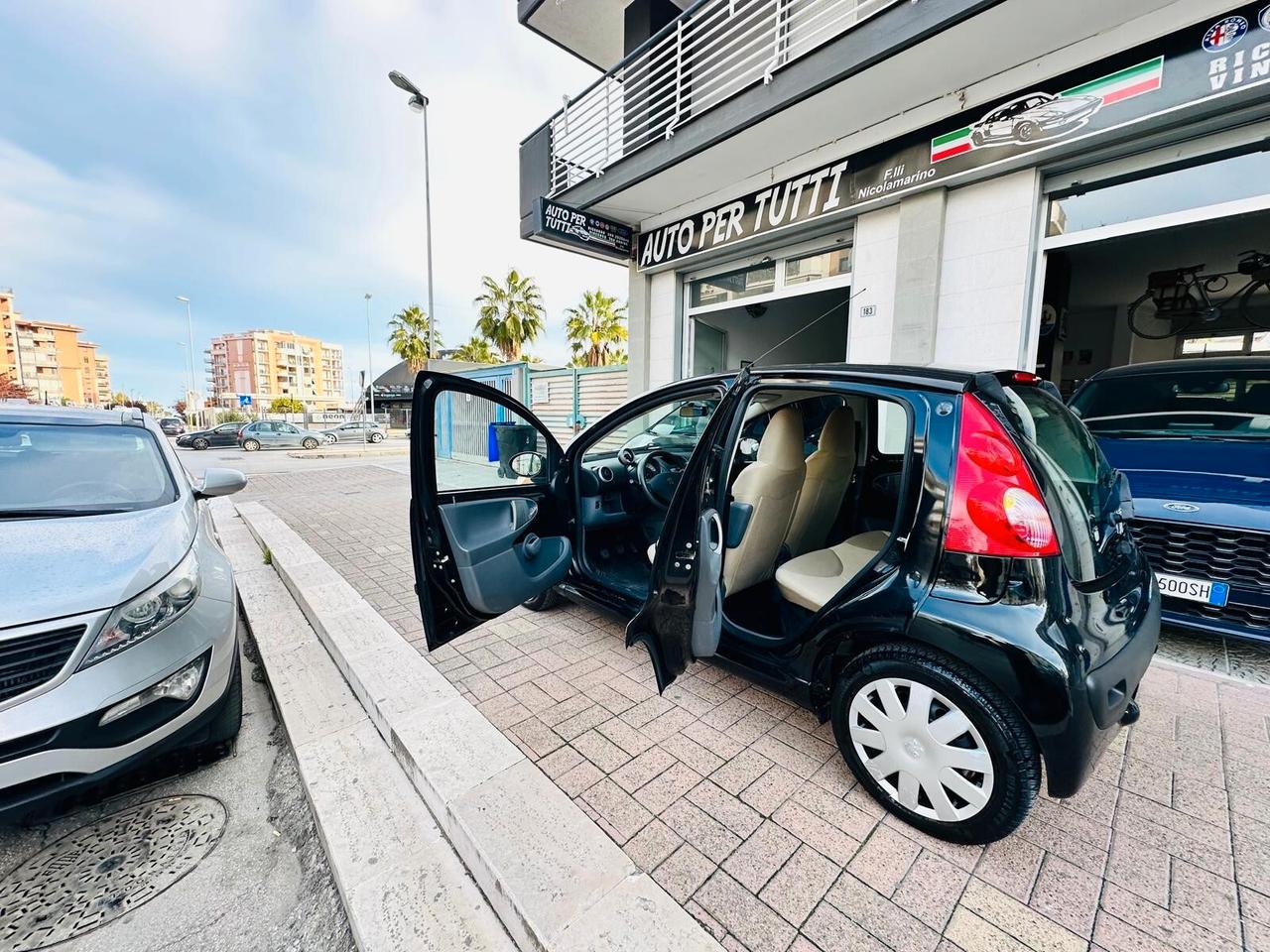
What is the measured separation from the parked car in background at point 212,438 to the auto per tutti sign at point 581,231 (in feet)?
75.9

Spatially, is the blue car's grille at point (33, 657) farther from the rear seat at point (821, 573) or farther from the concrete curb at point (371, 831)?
the rear seat at point (821, 573)

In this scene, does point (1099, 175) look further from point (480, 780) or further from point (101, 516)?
point (101, 516)

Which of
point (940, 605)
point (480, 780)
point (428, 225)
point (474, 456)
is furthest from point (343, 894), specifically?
point (428, 225)

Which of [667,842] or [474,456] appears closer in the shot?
[667,842]

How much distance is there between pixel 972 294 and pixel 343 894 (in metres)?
5.87

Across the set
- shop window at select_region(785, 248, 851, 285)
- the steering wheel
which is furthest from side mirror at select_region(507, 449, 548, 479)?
shop window at select_region(785, 248, 851, 285)

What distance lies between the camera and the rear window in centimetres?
154

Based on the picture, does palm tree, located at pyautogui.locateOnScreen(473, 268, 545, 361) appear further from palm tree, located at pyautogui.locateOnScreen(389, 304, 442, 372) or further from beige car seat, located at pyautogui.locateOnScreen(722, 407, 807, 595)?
beige car seat, located at pyautogui.locateOnScreen(722, 407, 807, 595)

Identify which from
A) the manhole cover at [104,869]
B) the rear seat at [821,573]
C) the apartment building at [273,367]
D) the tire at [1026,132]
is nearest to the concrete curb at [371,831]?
the manhole cover at [104,869]

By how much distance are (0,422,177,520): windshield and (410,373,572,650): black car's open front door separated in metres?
1.29

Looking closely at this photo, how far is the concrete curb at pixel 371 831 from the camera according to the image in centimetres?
143

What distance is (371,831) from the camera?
174 cm

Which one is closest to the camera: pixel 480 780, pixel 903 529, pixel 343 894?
pixel 343 894

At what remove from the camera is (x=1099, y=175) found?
4.20 metres
